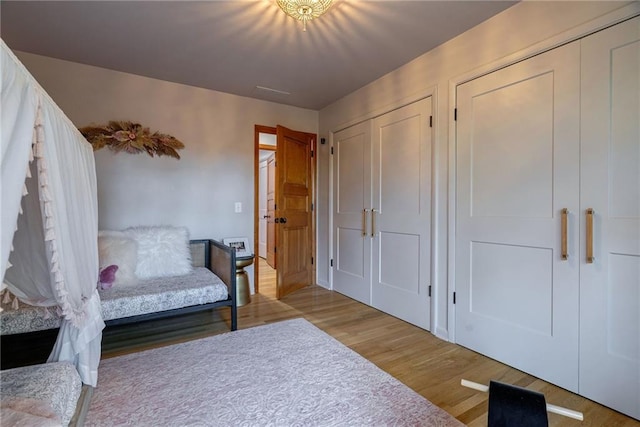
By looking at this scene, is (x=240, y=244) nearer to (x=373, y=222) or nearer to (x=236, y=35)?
(x=373, y=222)

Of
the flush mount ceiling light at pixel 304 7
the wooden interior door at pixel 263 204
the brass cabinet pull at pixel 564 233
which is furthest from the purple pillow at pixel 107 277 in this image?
the wooden interior door at pixel 263 204

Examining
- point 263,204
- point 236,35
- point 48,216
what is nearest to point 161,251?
point 48,216

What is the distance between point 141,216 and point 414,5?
3086mm

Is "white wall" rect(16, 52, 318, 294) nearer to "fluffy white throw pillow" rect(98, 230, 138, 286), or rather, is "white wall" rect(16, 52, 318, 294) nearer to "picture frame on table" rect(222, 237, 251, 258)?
"picture frame on table" rect(222, 237, 251, 258)

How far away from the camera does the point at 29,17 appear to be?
6.93ft

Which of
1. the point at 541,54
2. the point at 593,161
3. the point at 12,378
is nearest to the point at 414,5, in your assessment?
the point at 541,54

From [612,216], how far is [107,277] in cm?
335

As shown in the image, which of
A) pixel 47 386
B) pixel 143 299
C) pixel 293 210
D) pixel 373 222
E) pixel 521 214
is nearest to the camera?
pixel 47 386

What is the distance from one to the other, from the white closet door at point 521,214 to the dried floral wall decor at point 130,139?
9.42 feet

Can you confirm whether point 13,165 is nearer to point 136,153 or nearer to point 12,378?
point 12,378

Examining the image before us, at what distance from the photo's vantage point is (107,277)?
236cm

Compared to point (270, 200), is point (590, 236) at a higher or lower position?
lower

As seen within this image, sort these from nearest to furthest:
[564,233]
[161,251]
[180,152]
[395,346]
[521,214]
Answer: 1. [564,233]
2. [521,214]
3. [395,346]
4. [161,251]
5. [180,152]

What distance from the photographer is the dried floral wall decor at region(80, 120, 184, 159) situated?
290 cm
